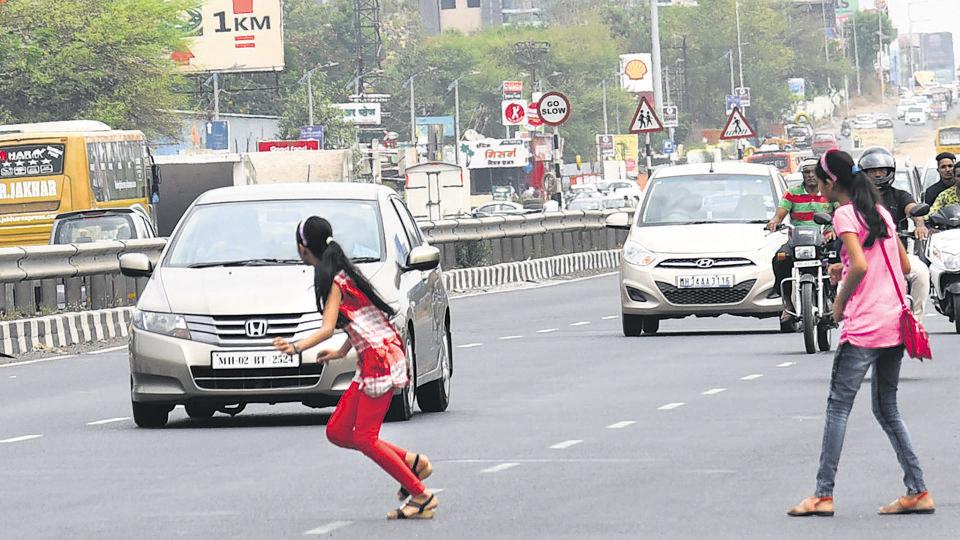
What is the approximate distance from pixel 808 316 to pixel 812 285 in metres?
0.29

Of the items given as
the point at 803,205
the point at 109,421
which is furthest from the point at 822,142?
the point at 109,421

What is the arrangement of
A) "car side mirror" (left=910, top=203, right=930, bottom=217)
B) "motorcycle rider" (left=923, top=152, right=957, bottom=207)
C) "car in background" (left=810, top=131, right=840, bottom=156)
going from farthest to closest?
"car in background" (left=810, top=131, right=840, bottom=156) < "motorcycle rider" (left=923, top=152, right=957, bottom=207) < "car side mirror" (left=910, top=203, right=930, bottom=217)

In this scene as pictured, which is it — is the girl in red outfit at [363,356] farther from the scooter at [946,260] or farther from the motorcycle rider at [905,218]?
the scooter at [946,260]

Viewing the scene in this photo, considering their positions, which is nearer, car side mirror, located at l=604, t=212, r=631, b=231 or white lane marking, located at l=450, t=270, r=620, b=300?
car side mirror, located at l=604, t=212, r=631, b=231

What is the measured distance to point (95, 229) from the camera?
3130 centimetres

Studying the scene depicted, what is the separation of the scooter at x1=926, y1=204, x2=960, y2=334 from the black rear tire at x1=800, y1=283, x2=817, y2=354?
176 centimetres

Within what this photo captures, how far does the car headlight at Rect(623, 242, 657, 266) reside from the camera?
77.4 ft

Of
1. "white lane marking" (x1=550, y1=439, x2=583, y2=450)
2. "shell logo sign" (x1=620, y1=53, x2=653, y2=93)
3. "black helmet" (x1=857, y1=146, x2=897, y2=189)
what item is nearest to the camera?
"white lane marking" (x1=550, y1=439, x2=583, y2=450)

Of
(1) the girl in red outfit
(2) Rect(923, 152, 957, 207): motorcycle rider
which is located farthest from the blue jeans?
(2) Rect(923, 152, 957, 207): motorcycle rider

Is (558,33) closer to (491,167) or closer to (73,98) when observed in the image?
(491,167)

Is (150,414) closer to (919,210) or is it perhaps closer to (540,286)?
(919,210)

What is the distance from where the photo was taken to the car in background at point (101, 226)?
102 ft

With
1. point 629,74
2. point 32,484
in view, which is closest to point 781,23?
point 629,74

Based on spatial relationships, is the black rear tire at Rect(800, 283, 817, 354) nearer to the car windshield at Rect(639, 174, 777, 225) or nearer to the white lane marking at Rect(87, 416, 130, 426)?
the car windshield at Rect(639, 174, 777, 225)
